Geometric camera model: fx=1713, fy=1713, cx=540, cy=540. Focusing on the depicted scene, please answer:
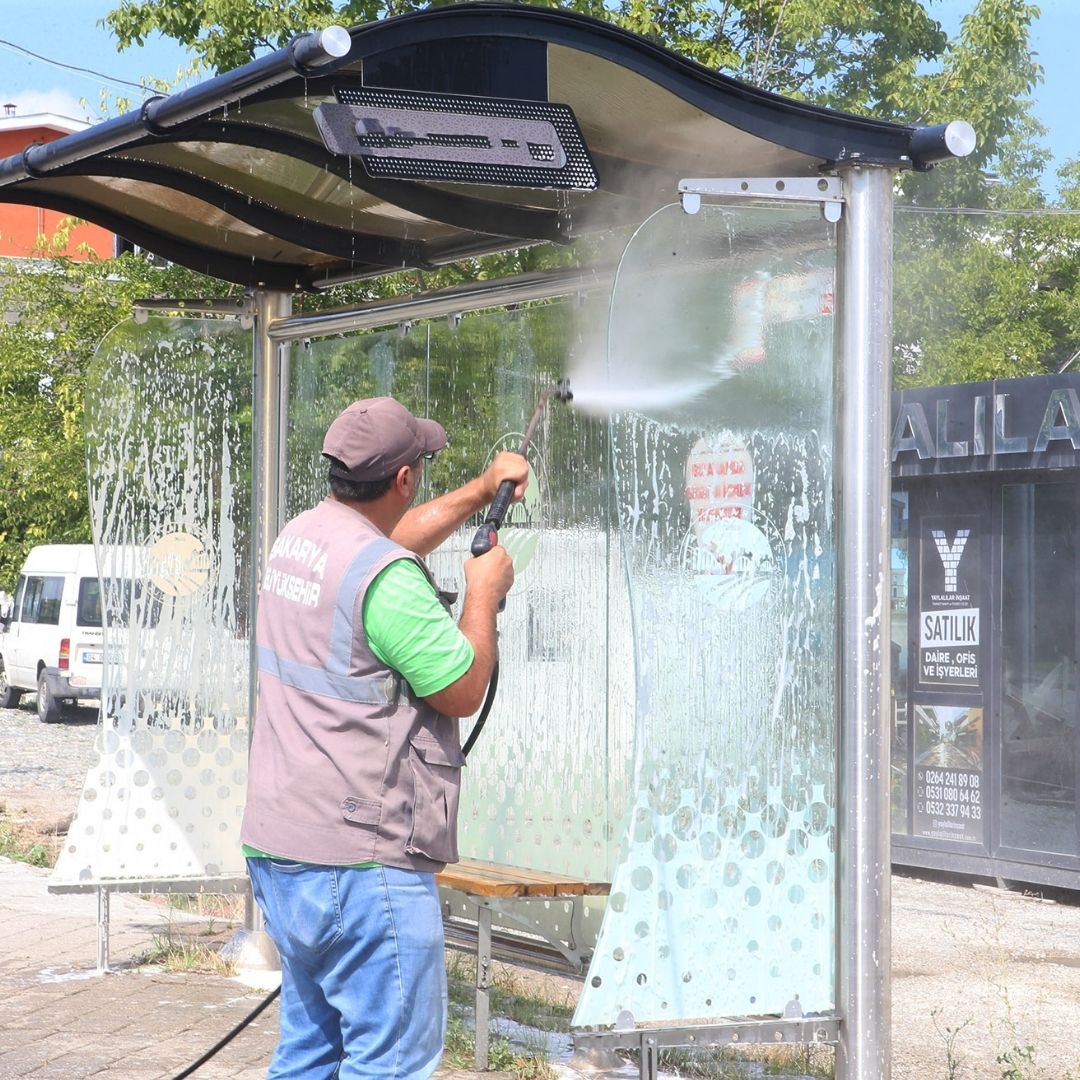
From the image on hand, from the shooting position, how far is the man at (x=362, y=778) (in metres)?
3.09

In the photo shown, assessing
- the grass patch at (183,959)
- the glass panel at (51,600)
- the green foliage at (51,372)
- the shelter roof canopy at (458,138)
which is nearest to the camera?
the shelter roof canopy at (458,138)

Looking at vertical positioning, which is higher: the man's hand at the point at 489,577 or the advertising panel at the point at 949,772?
the man's hand at the point at 489,577

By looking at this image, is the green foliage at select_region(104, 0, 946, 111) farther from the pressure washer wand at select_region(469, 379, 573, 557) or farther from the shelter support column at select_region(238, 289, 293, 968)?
the pressure washer wand at select_region(469, 379, 573, 557)

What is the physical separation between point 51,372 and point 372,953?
52.2 ft

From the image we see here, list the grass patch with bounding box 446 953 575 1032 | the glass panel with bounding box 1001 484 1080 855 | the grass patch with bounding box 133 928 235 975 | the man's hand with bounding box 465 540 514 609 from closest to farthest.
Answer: the man's hand with bounding box 465 540 514 609, the grass patch with bounding box 446 953 575 1032, the grass patch with bounding box 133 928 235 975, the glass panel with bounding box 1001 484 1080 855

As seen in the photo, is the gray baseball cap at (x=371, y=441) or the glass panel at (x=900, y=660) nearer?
the gray baseball cap at (x=371, y=441)

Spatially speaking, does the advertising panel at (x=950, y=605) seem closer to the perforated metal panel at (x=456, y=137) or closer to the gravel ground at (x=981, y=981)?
the gravel ground at (x=981, y=981)

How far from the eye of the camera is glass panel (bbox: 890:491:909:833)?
1062 centimetres

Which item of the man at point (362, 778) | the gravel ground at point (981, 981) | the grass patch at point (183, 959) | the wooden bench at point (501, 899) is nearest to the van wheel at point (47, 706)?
the gravel ground at point (981, 981)

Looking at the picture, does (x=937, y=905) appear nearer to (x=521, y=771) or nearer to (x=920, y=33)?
(x=521, y=771)

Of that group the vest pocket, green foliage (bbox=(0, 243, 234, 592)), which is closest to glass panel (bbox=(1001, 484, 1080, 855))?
the vest pocket

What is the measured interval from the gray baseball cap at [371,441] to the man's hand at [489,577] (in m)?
0.24

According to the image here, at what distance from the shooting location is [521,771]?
234 inches

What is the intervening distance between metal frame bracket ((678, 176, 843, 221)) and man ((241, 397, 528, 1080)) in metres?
1.18
